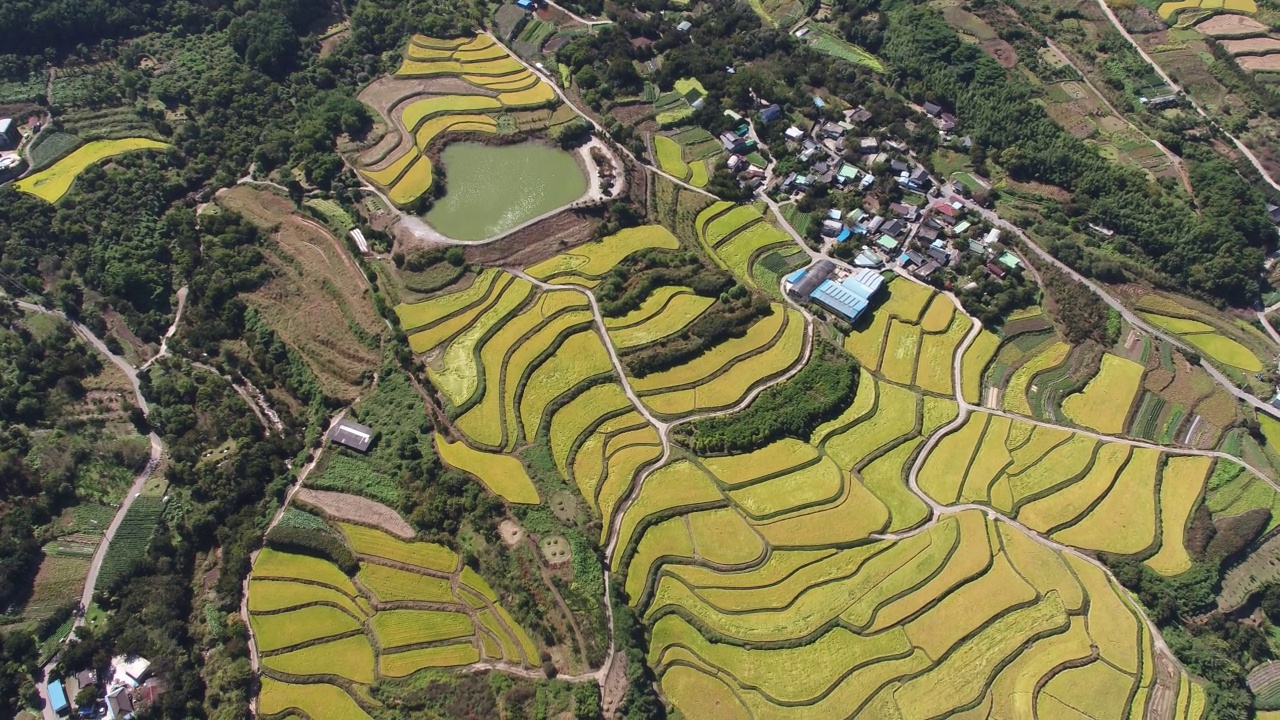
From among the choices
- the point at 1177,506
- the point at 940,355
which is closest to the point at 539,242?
the point at 940,355

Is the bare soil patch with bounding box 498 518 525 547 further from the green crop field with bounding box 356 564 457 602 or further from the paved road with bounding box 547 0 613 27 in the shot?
the paved road with bounding box 547 0 613 27

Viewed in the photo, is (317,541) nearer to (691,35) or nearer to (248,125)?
(248,125)

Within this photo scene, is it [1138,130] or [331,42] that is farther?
[331,42]

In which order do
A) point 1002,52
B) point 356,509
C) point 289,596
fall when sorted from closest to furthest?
point 289,596, point 356,509, point 1002,52

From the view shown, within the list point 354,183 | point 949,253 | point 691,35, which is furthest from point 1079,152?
point 354,183

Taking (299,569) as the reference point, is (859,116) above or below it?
above

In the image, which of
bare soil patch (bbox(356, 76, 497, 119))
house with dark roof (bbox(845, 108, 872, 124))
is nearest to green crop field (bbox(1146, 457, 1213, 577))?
house with dark roof (bbox(845, 108, 872, 124))

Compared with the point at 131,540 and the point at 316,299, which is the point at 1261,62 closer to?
the point at 316,299
